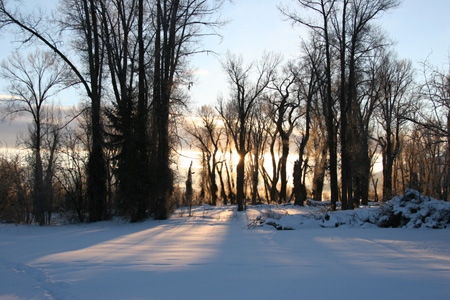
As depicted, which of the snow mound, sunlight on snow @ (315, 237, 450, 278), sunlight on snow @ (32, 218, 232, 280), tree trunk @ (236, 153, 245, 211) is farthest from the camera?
tree trunk @ (236, 153, 245, 211)

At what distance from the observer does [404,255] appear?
6449 mm

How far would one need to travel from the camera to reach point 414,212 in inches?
421

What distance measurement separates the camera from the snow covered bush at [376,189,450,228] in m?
10.1

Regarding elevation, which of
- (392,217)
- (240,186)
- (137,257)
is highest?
(240,186)

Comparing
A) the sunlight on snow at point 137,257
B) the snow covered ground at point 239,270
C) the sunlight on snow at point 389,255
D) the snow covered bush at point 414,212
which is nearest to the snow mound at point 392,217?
the snow covered bush at point 414,212

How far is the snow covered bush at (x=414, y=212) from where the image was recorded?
1005cm

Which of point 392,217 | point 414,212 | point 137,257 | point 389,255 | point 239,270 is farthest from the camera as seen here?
point 392,217

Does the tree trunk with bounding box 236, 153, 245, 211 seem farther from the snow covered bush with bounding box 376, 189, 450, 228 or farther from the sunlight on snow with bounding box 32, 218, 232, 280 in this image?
the sunlight on snow with bounding box 32, 218, 232, 280

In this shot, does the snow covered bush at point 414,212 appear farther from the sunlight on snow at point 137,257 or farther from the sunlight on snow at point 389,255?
the sunlight on snow at point 137,257

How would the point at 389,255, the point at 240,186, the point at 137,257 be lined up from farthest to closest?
the point at 240,186
the point at 137,257
the point at 389,255

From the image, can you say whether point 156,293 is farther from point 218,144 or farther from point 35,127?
point 218,144

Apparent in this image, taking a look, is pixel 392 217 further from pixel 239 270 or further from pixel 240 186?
pixel 240 186

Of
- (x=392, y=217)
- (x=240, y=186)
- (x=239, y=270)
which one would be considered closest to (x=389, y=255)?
(x=239, y=270)

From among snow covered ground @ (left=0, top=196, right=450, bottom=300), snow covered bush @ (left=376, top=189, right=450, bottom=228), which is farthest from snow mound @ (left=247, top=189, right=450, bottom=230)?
snow covered ground @ (left=0, top=196, right=450, bottom=300)
